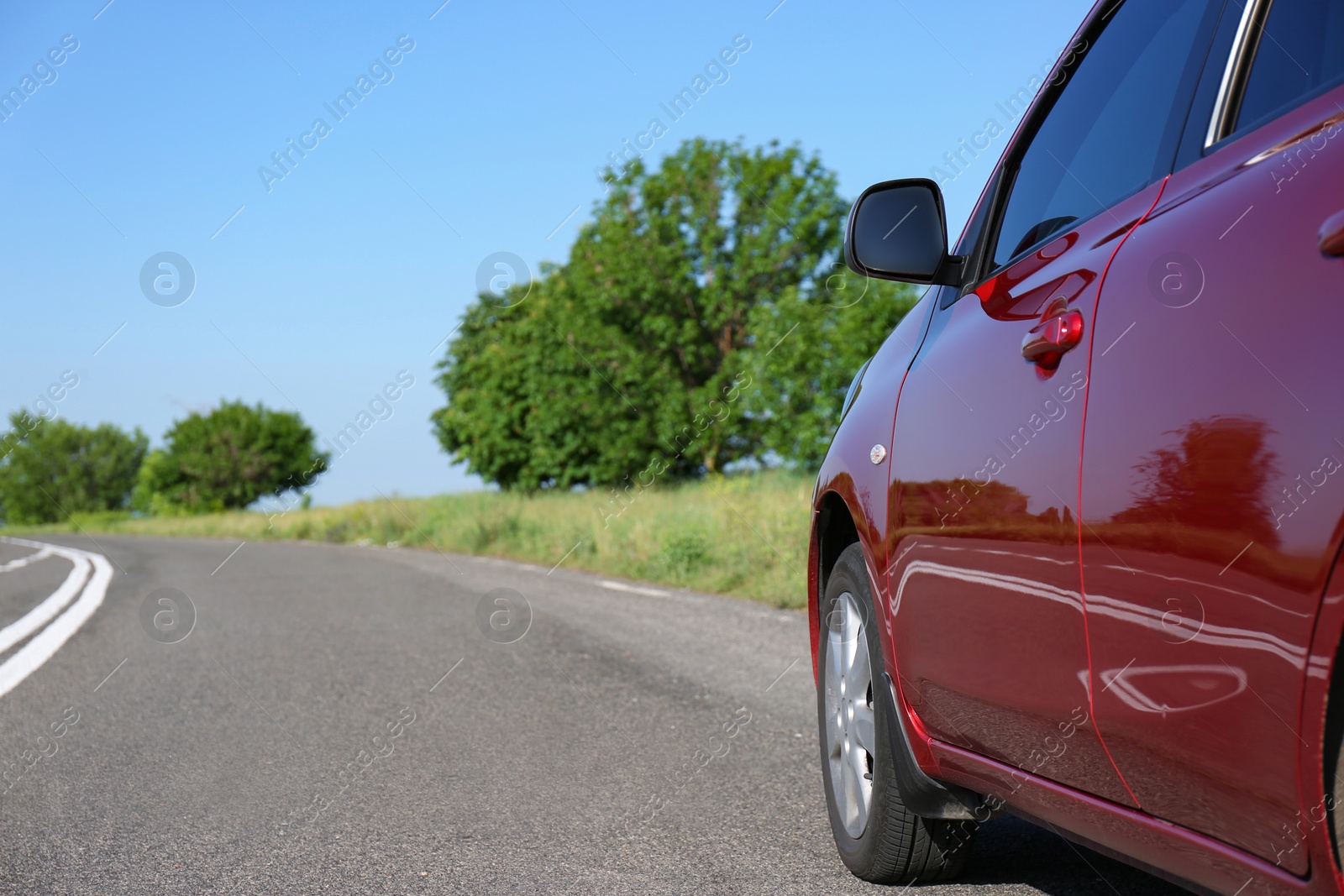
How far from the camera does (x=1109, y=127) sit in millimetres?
2314

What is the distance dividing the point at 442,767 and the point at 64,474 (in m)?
120

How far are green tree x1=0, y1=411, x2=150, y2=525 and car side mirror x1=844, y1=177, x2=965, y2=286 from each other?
118m

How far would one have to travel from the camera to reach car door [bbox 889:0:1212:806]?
1893mm

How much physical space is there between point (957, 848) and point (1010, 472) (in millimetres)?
1255

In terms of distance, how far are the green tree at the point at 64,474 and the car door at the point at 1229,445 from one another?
119m

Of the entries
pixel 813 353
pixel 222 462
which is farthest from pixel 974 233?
pixel 222 462

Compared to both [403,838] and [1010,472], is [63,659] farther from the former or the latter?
[1010,472]

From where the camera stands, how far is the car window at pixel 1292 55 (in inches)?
64.5

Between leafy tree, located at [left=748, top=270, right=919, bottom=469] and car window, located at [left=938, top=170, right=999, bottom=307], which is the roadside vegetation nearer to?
leafy tree, located at [left=748, top=270, right=919, bottom=469]

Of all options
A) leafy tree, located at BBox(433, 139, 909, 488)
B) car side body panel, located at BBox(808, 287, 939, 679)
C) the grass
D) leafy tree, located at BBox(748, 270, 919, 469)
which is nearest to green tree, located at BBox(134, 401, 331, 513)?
leafy tree, located at BBox(433, 139, 909, 488)

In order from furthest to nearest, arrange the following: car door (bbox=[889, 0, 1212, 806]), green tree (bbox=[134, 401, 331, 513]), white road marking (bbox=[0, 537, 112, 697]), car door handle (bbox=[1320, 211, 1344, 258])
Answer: green tree (bbox=[134, 401, 331, 513]) → white road marking (bbox=[0, 537, 112, 697]) → car door (bbox=[889, 0, 1212, 806]) → car door handle (bbox=[1320, 211, 1344, 258])

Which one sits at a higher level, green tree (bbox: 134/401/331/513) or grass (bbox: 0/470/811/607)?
green tree (bbox: 134/401/331/513)

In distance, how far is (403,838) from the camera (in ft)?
11.1

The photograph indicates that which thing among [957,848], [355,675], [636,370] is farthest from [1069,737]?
[636,370]
